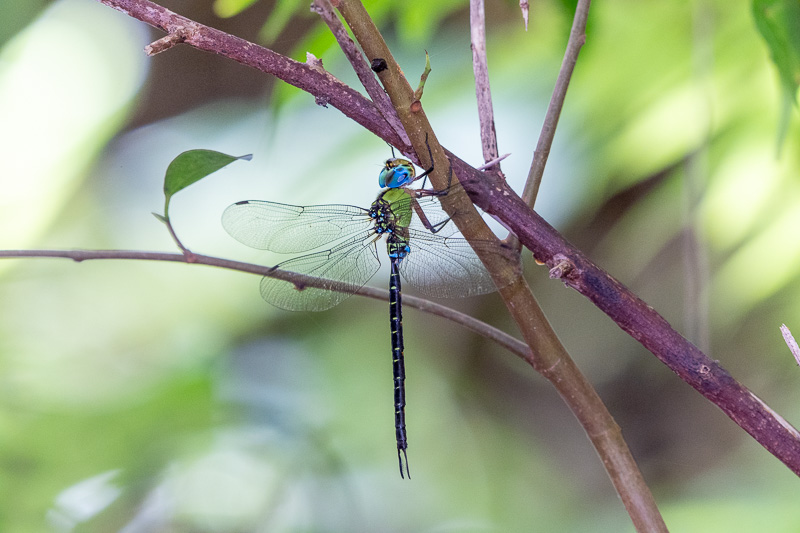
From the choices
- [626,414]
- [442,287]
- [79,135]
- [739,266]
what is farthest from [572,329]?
[79,135]

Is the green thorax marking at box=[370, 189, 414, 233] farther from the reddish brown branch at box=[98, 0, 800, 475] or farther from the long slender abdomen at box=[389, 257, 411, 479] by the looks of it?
the reddish brown branch at box=[98, 0, 800, 475]

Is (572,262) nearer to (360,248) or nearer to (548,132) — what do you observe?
(548,132)

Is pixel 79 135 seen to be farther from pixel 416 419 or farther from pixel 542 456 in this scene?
pixel 542 456

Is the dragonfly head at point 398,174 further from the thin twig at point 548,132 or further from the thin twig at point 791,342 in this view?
the thin twig at point 791,342

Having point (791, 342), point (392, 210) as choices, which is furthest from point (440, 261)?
point (791, 342)

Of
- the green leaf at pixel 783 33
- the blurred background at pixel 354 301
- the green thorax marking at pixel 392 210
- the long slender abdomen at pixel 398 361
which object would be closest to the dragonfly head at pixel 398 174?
the green thorax marking at pixel 392 210

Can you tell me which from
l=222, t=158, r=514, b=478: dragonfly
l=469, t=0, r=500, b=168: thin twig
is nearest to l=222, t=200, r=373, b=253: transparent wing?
l=222, t=158, r=514, b=478: dragonfly
